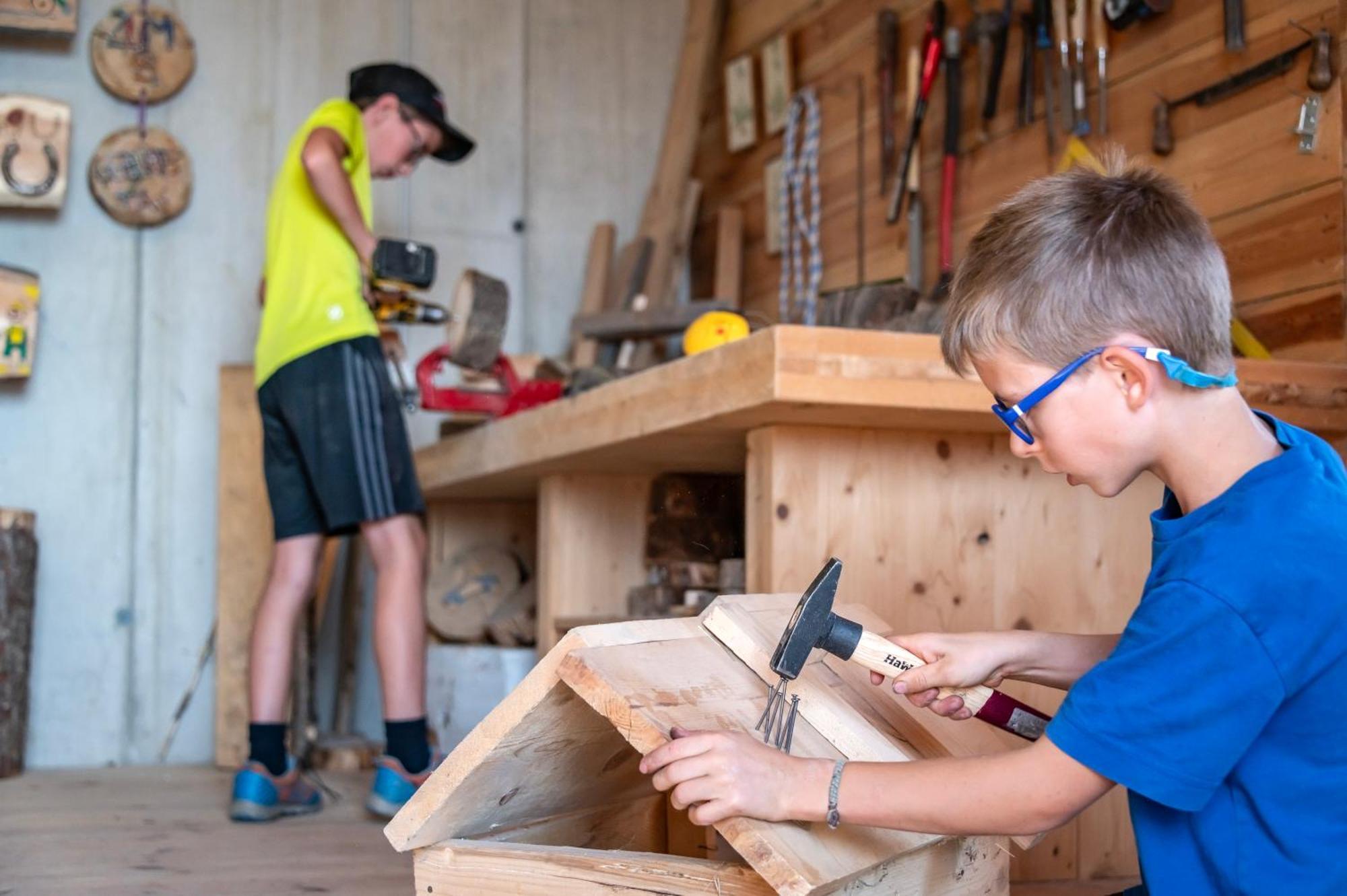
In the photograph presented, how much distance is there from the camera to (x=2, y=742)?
363 cm

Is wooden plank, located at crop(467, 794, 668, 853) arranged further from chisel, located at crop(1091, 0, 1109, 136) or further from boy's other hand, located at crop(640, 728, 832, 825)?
chisel, located at crop(1091, 0, 1109, 136)

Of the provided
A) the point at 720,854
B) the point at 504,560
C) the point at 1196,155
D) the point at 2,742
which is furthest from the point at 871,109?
the point at 2,742

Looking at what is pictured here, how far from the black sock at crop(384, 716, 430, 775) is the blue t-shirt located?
1904mm

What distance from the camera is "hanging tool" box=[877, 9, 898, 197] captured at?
3.78 m

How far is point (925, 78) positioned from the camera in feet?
11.6

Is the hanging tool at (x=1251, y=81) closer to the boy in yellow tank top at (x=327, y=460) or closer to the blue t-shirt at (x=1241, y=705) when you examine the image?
the blue t-shirt at (x=1241, y=705)

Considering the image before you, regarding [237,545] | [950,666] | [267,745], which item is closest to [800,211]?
[237,545]

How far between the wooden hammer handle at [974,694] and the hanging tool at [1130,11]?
6.34ft

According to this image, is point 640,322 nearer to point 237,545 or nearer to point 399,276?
point 399,276

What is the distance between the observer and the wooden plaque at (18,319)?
3.87 metres

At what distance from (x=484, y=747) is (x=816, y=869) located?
13.5 inches

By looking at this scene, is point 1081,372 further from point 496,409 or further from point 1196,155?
point 496,409

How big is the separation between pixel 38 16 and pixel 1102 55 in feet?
9.93

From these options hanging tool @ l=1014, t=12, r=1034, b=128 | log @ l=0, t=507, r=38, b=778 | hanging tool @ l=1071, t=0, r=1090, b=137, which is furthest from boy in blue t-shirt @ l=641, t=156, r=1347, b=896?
log @ l=0, t=507, r=38, b=778
